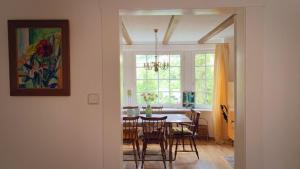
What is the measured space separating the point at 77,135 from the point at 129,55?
4257 millimetres

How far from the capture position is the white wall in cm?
226

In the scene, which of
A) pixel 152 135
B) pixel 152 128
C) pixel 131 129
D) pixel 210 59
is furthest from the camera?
pixel 210 59

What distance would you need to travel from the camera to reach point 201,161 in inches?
167

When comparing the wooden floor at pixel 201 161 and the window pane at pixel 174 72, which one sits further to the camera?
the window pane at pixel 174 72

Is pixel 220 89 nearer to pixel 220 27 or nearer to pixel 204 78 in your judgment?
pixel 204 78

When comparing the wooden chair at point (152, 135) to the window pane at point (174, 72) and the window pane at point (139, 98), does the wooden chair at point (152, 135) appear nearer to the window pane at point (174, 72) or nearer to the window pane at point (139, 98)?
the window pane at point (139, 98)

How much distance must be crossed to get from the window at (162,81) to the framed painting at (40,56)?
4147mm

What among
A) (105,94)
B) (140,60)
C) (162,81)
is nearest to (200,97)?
(162,81)

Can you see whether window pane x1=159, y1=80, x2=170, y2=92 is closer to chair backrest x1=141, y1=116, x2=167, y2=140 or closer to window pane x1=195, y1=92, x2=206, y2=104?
window pane x1=195, y1=92, x2=206, y2=104

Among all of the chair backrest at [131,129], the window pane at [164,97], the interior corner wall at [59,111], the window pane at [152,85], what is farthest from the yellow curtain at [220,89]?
the interior corner wall at [59,111]

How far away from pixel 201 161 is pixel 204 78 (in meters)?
2.48

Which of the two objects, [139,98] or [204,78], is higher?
[204,78]

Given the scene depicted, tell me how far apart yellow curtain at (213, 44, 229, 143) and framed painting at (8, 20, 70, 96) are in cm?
406

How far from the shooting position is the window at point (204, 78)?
6.14m
